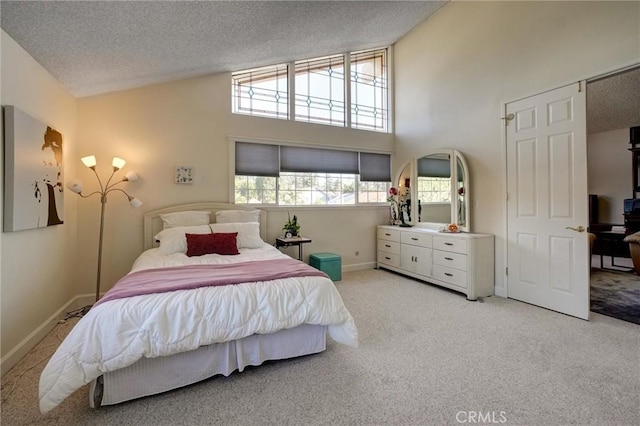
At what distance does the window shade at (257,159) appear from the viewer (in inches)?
170

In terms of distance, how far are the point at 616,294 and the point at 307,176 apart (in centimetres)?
447

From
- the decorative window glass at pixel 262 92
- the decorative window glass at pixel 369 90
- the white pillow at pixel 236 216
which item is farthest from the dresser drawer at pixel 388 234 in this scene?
the decorative window glass at pixel 262 92

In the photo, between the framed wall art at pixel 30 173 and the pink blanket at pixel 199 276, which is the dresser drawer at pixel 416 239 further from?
the framed wall art at pixel 30 173

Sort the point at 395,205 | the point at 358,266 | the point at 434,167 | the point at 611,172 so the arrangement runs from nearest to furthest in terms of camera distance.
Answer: the point at 434,167 < the point at 358,266 < the point at 395,205 < the point at 611,172

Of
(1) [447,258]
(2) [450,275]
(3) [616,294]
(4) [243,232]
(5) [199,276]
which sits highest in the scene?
(4) [243,232]

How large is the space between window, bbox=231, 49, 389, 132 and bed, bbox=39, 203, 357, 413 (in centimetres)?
298

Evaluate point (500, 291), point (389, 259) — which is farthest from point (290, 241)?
point (500, 291)

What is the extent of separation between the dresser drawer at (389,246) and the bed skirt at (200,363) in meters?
2.76

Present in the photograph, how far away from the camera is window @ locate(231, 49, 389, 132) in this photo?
4512mm

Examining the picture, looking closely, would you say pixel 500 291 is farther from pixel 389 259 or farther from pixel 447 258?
pixel 389 259

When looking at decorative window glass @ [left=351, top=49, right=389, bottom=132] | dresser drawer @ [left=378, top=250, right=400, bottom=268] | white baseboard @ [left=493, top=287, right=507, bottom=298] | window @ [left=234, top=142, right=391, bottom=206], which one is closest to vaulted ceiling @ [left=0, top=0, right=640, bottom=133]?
decorative window glass @ [left=351, top=49, right=389, bottom=132]

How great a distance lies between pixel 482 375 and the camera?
77.7 inches

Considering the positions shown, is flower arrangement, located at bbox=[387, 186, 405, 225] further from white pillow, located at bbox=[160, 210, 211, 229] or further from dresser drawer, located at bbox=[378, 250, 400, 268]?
white pillow, located at bbox=[160, 210, 211, 229]

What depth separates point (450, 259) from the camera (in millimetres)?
3793
